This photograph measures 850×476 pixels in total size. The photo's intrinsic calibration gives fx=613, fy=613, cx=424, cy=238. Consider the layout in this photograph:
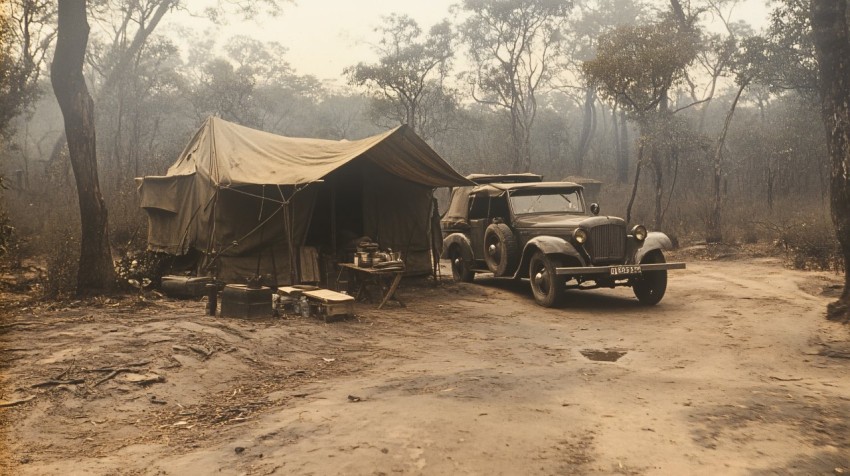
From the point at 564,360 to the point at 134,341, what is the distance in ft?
13.1

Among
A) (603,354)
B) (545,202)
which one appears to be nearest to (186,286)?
(545,202)

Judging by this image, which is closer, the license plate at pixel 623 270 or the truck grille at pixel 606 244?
the license plate at pixel 623 270

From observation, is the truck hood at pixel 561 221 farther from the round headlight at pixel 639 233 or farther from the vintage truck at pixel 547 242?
the round headlight at pixel 639 233

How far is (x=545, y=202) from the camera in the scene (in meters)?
10.1

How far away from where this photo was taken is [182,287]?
891 centimetres

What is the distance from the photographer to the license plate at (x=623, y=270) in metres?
8.08

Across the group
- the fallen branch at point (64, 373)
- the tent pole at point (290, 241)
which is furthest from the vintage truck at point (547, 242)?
the fallen branch at point (64, 373)

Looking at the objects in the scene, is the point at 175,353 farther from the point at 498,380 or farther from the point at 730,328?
the point at 730,328

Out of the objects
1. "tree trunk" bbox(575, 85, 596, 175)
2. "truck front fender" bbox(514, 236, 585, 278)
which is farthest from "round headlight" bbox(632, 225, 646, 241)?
"tree trunk" bbox(575, 85, 596, 175)

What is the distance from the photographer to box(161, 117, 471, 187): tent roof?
9039 mm

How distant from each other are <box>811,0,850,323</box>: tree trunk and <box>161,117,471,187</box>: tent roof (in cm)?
500

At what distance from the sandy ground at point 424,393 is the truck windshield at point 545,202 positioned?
246cm

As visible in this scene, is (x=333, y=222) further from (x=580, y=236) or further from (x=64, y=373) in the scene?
(x=64, y=373)

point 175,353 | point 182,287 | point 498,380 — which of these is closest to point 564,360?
point 498,380
